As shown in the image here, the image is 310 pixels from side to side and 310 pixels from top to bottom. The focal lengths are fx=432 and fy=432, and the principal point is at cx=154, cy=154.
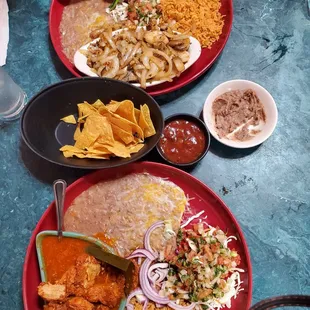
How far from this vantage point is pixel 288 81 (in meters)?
2.55

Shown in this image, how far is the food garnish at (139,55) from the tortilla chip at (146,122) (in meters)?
0.16

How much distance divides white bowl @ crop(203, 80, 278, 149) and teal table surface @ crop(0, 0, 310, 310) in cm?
11

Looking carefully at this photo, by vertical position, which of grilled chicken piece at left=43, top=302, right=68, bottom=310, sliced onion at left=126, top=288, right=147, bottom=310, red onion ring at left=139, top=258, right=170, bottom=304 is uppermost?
red onion ring at left=139, top=258, right=170, bottom=304

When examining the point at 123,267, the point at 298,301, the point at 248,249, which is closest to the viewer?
the point at 298,301

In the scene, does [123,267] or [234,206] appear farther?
[234,206]

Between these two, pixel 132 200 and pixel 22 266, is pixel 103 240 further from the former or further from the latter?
pixel 22 266

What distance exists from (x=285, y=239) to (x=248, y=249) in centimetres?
23

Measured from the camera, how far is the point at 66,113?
2354 millimetres

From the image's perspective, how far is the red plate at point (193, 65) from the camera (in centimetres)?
236

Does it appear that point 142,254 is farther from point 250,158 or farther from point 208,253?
point 250,158

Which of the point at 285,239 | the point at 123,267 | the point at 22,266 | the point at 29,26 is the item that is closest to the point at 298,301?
the point at 123,267

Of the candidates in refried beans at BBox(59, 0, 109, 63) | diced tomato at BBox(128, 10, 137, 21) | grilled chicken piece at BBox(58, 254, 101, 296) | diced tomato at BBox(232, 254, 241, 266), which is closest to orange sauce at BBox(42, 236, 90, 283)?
grilled chicken piece at BBox(58, 254, 101, 296)

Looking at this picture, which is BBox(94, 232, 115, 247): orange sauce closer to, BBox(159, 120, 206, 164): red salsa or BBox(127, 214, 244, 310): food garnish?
BBox(127, 214, 244, 310): food garnish

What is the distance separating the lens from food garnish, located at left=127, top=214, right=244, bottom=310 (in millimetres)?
2080
